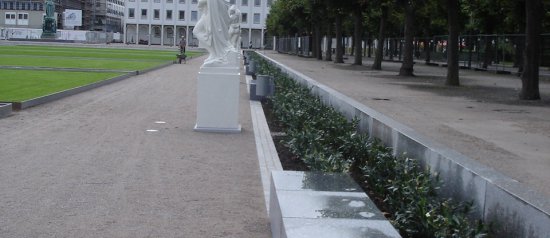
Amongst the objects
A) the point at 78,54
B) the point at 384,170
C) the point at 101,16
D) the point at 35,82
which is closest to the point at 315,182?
the point at 384,170

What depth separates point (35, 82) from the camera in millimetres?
24422

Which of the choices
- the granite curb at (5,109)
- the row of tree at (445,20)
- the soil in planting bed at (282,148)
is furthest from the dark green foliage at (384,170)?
the row of tree at (445,20)

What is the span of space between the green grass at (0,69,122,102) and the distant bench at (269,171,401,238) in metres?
13.2

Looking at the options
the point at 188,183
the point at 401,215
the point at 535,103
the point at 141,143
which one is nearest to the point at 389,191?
the point at 401,215

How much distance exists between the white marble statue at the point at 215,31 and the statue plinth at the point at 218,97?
263 millimetres

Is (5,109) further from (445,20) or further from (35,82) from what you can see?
(445,20)

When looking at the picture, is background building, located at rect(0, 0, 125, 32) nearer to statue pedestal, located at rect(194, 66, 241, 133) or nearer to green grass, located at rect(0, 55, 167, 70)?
green grass, located at rect(0, 55, 167, 70)

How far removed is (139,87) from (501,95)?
1343cm

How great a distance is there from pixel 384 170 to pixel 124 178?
11.6 ft

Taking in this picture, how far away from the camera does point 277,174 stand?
7.08 meters

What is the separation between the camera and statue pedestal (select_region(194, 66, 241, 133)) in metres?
13.9

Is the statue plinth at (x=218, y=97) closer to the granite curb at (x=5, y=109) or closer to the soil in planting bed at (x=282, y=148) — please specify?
the soil in planting bed at (x=282, y=148)

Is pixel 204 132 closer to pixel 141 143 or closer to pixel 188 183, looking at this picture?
pixel 141 143

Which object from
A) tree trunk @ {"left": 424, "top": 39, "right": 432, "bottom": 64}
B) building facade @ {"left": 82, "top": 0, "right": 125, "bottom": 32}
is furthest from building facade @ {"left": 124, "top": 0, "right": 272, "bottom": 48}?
tree trunk @ {"left": 424, "top": 39, "right": 432, "bottom": 64}
